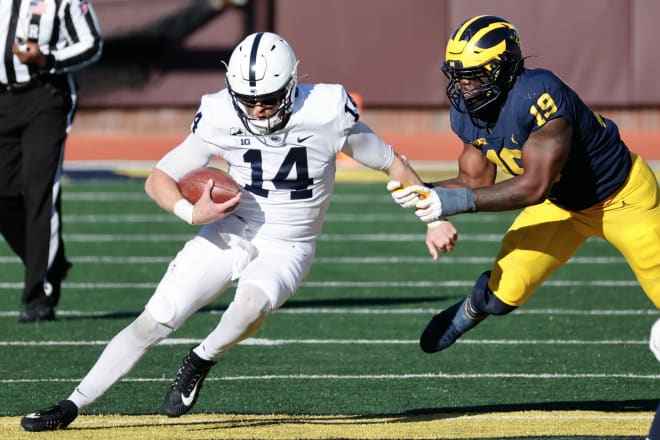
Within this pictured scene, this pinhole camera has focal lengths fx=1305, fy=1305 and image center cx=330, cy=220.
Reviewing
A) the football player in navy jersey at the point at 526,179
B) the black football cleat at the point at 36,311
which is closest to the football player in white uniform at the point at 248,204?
the football player in navy jersey at the point at 526,179

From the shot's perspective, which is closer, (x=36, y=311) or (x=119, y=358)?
(x=119, y=358)

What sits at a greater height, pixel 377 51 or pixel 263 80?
pixel 263 80

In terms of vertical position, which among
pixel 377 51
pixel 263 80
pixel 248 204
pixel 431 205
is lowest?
pixel 377 51

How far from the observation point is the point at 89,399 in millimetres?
4727

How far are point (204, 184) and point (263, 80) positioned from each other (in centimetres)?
44

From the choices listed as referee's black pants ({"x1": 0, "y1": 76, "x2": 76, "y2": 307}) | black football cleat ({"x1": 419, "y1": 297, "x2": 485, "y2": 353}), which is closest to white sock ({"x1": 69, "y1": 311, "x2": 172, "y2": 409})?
black football cleat ({"x1": 419, "y1": 297, "x2": 485, "y2": 353})

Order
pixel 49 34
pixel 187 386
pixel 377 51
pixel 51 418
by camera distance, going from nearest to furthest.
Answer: pixel 51 418, pixel 187 386, pixel 49 34, pixel 377 51

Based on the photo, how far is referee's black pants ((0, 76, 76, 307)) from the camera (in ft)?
23.6

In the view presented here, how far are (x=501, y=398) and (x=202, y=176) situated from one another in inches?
65.0

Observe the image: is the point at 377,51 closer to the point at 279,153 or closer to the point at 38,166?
the point at 38,166

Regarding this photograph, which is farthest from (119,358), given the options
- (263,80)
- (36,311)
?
(36,311)

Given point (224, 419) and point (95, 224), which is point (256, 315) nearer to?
point (224, 419)

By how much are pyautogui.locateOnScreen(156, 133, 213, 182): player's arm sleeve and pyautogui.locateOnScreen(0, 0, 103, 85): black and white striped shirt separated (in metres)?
2.57

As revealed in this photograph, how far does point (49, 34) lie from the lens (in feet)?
24.0
